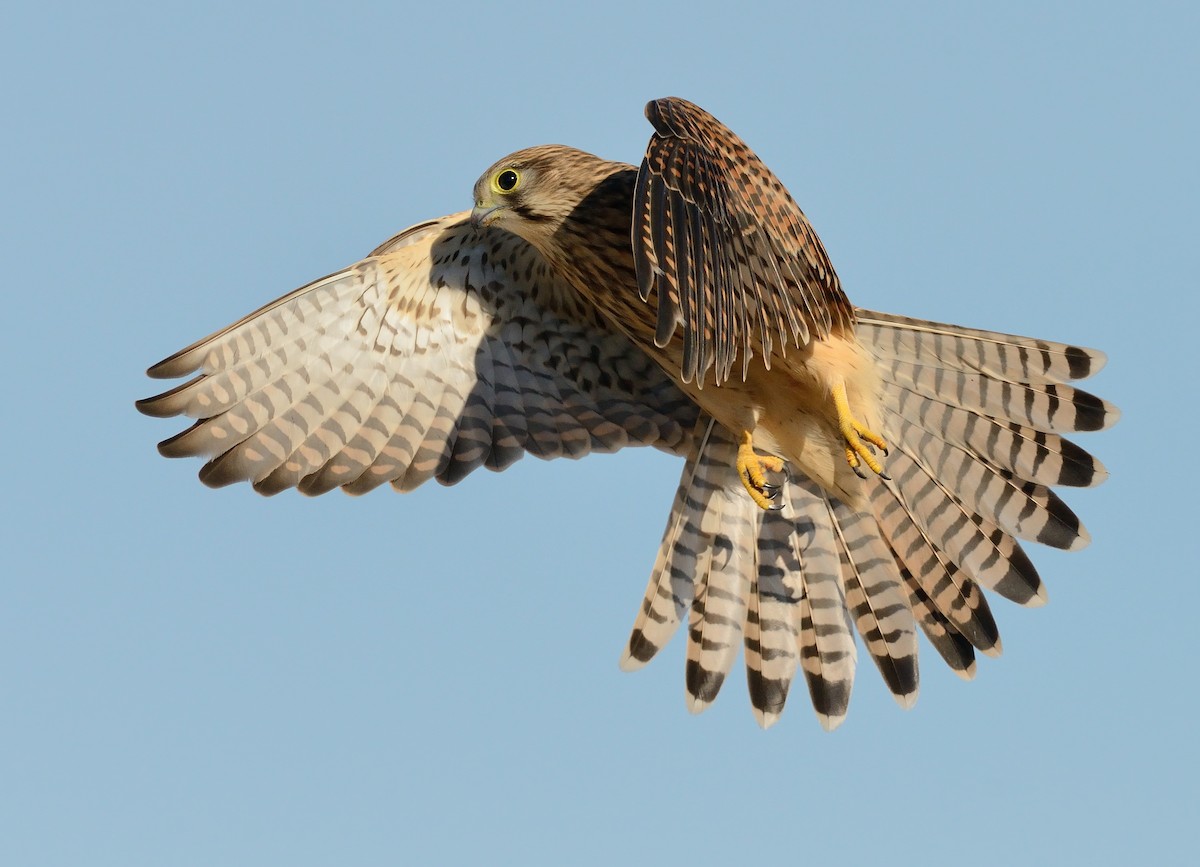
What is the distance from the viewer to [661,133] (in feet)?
16.9

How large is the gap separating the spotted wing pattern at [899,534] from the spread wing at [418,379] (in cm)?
54

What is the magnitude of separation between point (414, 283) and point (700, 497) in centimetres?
155

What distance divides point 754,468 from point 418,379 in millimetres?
1569

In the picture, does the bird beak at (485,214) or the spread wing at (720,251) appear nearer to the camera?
the spread wing at (720,251)

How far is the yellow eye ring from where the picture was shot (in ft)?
20.6

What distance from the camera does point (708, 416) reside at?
686 centimetres

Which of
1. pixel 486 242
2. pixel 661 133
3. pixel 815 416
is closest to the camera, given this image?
pixel 661 133

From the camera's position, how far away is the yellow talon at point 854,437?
241 inches

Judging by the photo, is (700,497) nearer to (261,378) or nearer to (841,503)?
(841,503)

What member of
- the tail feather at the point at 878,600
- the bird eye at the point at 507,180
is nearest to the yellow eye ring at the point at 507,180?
the bird eye at the point at 507,180

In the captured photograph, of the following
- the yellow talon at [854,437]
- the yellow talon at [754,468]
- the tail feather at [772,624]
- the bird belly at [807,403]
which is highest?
the bird belly at [807,403]

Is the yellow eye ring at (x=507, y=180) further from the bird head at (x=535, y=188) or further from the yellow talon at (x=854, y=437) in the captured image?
the yellow talon at (x=854, y=437)

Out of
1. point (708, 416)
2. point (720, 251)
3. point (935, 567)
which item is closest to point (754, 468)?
point (708, 416)

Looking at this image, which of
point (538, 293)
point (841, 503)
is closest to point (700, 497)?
point (841, 503)
